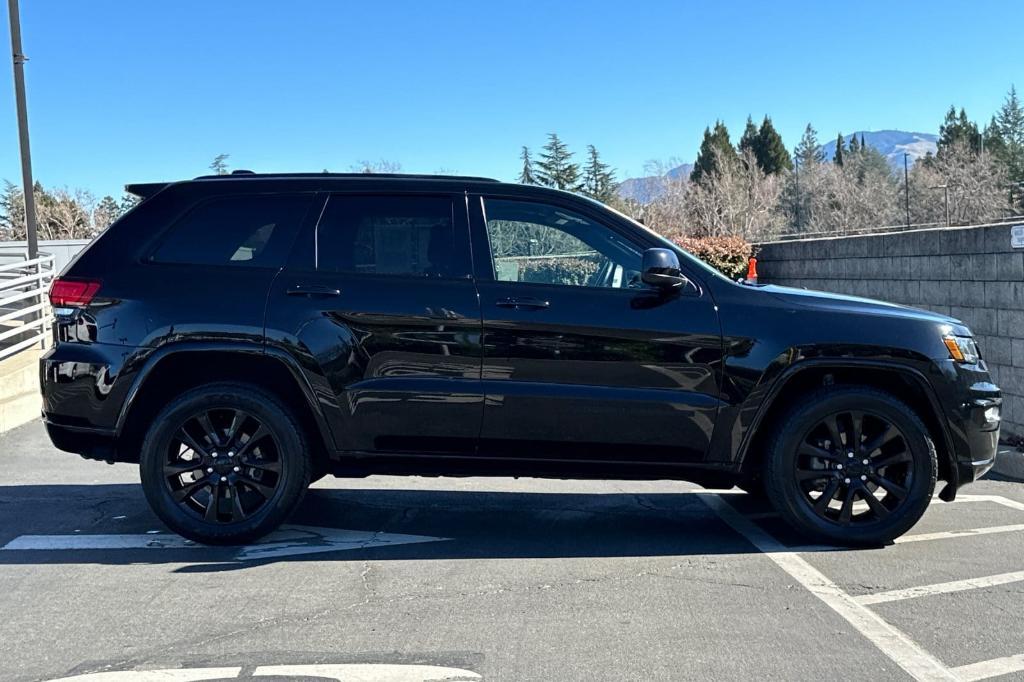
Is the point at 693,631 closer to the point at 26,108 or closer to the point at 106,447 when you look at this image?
the point at 106,447

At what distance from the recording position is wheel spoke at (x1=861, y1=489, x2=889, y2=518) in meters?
5.04

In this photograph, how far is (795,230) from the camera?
65812 millimetres

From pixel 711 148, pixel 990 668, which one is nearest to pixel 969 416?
pixel 990 668

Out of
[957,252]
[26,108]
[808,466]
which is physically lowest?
[808,466]

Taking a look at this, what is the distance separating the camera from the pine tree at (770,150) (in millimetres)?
86500

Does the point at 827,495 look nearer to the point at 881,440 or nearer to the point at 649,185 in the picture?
the point at 881,440

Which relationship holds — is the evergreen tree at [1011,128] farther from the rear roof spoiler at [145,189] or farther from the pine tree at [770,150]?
the rear roof spoiler at [145,189]

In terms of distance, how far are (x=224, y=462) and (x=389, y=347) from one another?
113cm

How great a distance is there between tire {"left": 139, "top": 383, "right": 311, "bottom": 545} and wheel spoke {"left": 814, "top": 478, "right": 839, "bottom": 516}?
2850 millimetres

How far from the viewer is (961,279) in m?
8.67

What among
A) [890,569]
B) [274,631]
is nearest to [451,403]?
[274,631]

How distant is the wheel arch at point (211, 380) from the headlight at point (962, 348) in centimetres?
345

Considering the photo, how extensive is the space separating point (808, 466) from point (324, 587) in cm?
270

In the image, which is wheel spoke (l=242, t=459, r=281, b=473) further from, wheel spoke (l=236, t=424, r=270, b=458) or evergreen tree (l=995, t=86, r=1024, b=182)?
evergreen tree (l=995, t=86, r=1024, b=182)
